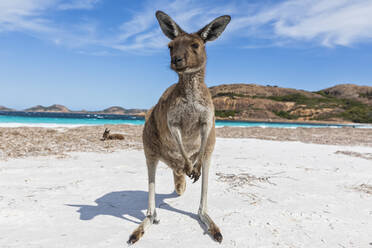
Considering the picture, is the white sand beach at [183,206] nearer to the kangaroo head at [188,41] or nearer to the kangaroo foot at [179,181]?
the kangaroo foot at [179,181]

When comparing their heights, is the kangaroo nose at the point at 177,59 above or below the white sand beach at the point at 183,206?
above

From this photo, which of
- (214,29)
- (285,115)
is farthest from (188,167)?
(285,115)

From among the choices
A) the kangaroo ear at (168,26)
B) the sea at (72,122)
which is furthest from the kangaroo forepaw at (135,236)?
the sea at (72,122)

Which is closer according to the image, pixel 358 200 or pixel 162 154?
pixel 162 154

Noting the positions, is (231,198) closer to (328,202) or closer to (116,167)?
(328,202)

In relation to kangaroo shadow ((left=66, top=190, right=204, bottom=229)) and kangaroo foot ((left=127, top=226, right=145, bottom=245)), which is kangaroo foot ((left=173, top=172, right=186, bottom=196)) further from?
kangaroo foot ((left=127, top=226, right=145, bottom=245))

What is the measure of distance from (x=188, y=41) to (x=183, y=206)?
2382 millimetres

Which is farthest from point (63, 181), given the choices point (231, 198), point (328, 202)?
point (328, 202)

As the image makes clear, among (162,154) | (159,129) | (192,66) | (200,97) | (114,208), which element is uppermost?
(192,66)

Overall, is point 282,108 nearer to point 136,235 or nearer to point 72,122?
point 72,122

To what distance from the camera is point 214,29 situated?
283 cm

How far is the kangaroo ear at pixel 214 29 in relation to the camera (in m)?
2.75

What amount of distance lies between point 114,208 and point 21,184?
213 cm

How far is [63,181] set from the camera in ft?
16.2
